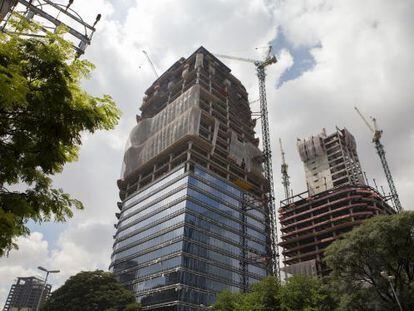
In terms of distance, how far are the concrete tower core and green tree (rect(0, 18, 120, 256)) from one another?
15100 cm

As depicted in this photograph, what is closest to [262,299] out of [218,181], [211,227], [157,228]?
[211,227]

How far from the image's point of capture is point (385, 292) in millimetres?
35625

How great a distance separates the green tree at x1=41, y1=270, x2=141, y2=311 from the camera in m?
66.9

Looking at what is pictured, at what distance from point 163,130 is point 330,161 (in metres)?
82.7

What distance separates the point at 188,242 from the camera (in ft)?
282

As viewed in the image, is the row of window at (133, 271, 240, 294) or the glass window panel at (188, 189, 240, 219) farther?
the glass window panel at (188, 189, 240, 219)

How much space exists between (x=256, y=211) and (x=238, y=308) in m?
68.9

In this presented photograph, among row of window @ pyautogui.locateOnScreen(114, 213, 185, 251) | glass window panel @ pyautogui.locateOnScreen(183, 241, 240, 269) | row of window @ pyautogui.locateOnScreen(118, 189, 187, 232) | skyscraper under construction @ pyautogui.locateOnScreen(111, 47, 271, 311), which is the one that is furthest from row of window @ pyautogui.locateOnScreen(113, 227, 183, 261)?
row of window @ pyautogui.locateOnScreen(118, 189, 187, 232)

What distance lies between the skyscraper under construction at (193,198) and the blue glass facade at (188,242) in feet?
0.79

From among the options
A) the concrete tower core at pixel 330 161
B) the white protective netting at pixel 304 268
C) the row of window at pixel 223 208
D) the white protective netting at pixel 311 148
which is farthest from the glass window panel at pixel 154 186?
the white protective netting at pixel 311 148

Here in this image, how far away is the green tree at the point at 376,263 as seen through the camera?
35.3 metres

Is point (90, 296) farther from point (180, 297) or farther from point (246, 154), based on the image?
point (246, 154)

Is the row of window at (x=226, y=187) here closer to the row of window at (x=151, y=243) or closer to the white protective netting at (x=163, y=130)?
the white protective netting at (x=163, y=130)

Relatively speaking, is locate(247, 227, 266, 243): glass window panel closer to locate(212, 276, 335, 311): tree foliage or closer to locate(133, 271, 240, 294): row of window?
locate(133, 271, 240, 294): row of window
